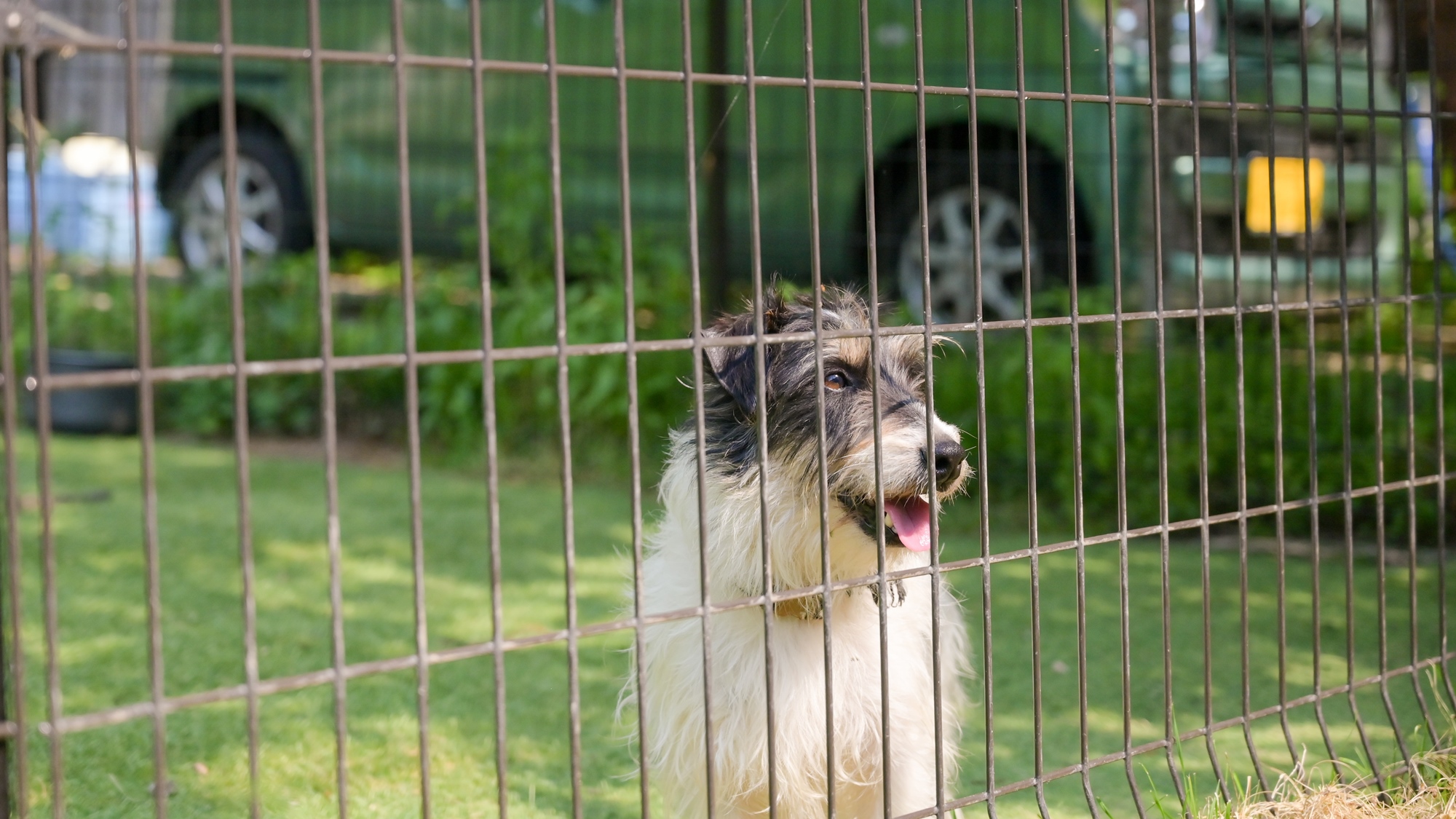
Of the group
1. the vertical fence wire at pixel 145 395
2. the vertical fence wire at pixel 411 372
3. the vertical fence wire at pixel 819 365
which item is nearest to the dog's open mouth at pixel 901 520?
the vertical fence wire at pixel 819 365

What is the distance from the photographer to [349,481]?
22.7 feet

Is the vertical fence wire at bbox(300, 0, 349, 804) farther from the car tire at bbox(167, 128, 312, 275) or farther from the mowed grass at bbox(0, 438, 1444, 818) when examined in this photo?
the car tire at bbox(167, 128, 312, 275)

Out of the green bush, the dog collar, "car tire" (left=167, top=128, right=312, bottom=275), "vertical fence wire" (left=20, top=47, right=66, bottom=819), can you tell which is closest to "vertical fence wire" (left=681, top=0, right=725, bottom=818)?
the dog collar

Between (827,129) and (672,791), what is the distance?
5.24 metres

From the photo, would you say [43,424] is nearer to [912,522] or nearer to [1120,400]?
[912,522]

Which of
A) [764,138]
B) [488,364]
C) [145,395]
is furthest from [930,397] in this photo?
[764,138]

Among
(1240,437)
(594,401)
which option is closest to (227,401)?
(594,401)

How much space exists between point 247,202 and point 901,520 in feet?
25.2

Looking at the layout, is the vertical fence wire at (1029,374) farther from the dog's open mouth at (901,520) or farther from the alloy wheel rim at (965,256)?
the alloy wheel rim at (965,256)

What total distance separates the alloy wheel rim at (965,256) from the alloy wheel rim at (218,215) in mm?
4517

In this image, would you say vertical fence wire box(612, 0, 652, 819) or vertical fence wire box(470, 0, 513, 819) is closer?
vertical fence wire box(470, 0, 513, 819)

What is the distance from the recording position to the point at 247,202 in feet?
30.5

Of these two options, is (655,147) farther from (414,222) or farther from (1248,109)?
(1248,109)

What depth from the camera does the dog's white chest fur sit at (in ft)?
9.12
